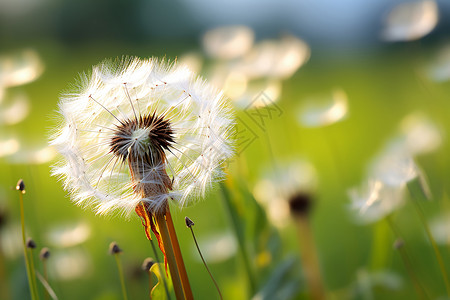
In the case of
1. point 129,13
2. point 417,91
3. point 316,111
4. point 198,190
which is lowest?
point 198,190

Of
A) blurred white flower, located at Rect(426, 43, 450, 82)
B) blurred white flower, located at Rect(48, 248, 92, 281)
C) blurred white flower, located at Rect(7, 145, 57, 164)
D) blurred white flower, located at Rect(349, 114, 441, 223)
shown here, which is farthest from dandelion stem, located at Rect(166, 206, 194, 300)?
blurred white flower, located at Rect(426, 43, 450, 82)

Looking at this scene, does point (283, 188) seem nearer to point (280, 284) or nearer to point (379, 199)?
point (280, 284)

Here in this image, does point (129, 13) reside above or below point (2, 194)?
above

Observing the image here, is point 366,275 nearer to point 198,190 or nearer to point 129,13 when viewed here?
point 198,190

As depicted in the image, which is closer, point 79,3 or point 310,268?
point 310,268

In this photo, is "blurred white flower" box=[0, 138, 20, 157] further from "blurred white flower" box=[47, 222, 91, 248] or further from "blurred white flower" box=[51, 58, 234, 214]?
"blurred white flower" box=[51, 58, 234, 214]

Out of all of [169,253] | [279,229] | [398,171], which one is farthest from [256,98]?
[169,253]

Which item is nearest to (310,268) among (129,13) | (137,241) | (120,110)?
(120,110)
